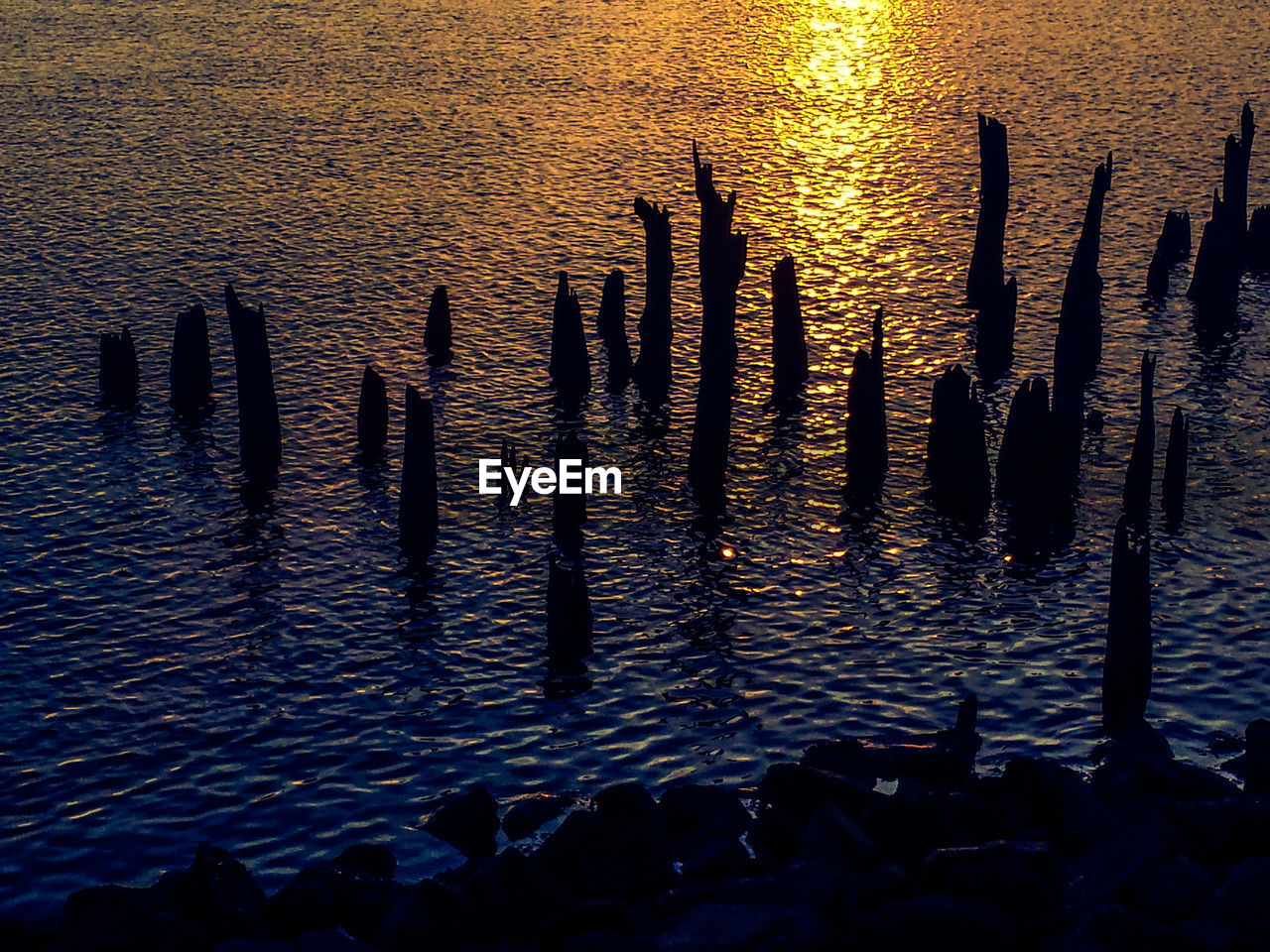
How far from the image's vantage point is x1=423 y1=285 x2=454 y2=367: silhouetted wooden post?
65625 mm

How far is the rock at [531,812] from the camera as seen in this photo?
119 feet

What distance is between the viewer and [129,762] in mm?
39656

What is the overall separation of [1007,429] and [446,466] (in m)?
19.2

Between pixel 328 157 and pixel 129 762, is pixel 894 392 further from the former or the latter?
pixel 328 157

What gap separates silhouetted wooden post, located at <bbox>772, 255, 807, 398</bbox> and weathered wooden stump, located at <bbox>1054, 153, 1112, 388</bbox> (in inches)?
390

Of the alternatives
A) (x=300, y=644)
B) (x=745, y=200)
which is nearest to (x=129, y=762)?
(x=300, y=644)

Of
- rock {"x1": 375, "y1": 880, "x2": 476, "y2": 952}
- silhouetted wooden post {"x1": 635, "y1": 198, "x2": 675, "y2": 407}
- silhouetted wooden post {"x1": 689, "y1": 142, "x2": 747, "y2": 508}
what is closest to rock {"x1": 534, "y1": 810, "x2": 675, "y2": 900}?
rock {"x1": 375, "y1": 880, "x2": 476, "y2": 952}

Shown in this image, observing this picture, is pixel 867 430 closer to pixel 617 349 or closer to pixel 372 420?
pixel 617 349

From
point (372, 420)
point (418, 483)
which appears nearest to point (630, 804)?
point (418, 483)

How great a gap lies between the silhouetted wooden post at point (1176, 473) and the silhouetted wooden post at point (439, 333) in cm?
2887

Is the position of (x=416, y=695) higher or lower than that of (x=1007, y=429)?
lower

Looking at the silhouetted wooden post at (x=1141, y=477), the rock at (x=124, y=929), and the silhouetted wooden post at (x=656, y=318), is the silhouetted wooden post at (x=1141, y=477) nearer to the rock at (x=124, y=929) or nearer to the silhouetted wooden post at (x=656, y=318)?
the silhouetted wooden post at (x=656, y=318)

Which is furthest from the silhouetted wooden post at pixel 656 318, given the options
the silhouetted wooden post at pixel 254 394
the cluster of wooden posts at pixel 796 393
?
the silhouetted wooden post at pixel 254 394

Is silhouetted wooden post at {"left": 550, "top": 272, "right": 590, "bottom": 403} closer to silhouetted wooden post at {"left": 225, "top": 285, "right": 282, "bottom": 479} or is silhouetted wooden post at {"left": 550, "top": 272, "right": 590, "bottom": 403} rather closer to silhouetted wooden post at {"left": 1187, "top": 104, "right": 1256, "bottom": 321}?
silhouetted wooden post at {"left": 225, "top": 285, "right": 282, "bottom": 479}
